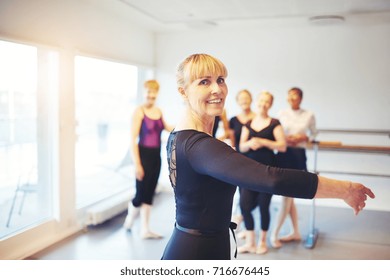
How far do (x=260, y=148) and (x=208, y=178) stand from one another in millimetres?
1511

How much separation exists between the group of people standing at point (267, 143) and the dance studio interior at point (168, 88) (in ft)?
0.22

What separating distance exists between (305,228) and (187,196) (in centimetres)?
204

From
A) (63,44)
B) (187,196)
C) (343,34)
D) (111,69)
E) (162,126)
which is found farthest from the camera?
(111,69)

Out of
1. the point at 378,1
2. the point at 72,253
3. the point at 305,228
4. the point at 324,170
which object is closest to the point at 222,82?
the point at 378,1

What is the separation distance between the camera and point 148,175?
2.88m

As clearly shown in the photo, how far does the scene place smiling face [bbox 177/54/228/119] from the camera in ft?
3.31

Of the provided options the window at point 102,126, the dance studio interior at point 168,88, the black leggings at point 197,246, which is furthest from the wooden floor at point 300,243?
the black leggings at point 197,246

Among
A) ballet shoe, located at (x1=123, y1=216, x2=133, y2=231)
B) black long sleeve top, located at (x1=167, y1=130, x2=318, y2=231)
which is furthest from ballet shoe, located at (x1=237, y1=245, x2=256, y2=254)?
black long sleeve top, located at (x1=167, y1=130, x2=318, y2=231)

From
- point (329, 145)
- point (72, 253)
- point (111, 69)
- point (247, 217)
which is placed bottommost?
point (72, 253)

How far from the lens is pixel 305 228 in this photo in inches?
112

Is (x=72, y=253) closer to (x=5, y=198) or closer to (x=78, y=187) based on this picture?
(x=5, y=198)

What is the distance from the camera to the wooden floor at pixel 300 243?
2172 mm

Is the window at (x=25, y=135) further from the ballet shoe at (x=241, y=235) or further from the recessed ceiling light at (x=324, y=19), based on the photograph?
the recessed ceiling light at (x=324, y=19)

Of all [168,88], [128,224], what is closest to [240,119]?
[168,88]
